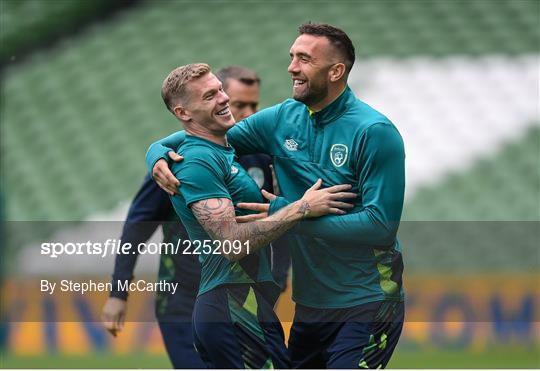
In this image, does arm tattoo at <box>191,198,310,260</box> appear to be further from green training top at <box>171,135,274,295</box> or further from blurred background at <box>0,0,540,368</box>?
blurred background at <box>0,0,540,368</box>

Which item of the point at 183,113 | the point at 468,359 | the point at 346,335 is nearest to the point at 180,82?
the point at 183,113

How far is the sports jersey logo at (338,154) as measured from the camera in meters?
3.44

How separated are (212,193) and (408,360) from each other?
3993mm

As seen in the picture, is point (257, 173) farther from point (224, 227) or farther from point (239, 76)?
point (224, 227)

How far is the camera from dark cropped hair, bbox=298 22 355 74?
11.6ft

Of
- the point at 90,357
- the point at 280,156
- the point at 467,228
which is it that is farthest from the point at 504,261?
the point at 280,156

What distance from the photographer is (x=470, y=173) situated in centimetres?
941

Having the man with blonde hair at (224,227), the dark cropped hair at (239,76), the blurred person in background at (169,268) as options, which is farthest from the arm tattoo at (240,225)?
the dark cropped hair at (239,76)

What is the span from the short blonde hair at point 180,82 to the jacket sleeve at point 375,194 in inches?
24.6

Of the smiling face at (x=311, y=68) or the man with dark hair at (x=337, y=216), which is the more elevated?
the smiling face at (x=311, y=68)

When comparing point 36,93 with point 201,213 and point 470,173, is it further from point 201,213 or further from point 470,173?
point 201,213

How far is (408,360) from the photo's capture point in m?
6.93

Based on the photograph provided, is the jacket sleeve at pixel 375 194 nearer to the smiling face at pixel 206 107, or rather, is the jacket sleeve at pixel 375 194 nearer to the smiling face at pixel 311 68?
the smiling face at pixel 311 68

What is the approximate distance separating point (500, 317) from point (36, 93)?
5.59 meters
